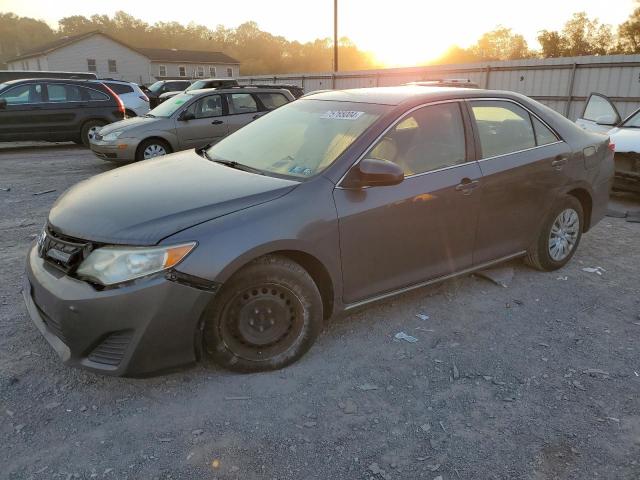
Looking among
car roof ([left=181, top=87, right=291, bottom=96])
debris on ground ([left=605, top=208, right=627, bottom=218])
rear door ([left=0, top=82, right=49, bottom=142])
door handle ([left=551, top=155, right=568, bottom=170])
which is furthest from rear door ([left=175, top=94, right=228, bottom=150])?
door handle ([left=551, top=155, right=568, bottom=170])

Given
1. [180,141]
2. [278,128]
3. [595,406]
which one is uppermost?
[278,128]

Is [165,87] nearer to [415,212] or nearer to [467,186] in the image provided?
[467,186]

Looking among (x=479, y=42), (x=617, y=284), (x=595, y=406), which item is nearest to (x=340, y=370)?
(x=595, y=406)

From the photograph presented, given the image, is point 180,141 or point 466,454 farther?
point 180,141

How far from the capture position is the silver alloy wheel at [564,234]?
4547mm

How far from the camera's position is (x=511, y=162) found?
4.01 metres

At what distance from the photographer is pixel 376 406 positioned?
9.15ft

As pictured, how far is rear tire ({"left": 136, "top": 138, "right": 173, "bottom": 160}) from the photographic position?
9.61 m

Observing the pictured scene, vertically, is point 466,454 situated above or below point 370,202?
below

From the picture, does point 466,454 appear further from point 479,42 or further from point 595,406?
point 479,42

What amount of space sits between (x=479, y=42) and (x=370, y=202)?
75.7 metres

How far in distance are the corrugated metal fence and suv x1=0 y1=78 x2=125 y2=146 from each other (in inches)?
437

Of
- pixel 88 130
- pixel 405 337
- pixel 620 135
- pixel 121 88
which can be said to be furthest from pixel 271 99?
pixel 405 337

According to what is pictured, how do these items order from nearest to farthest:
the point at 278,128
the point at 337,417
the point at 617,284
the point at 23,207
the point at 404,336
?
the point at 337,417
the point at 404,336
the point at 278,128
the point at 617,284
the point at 23,207
